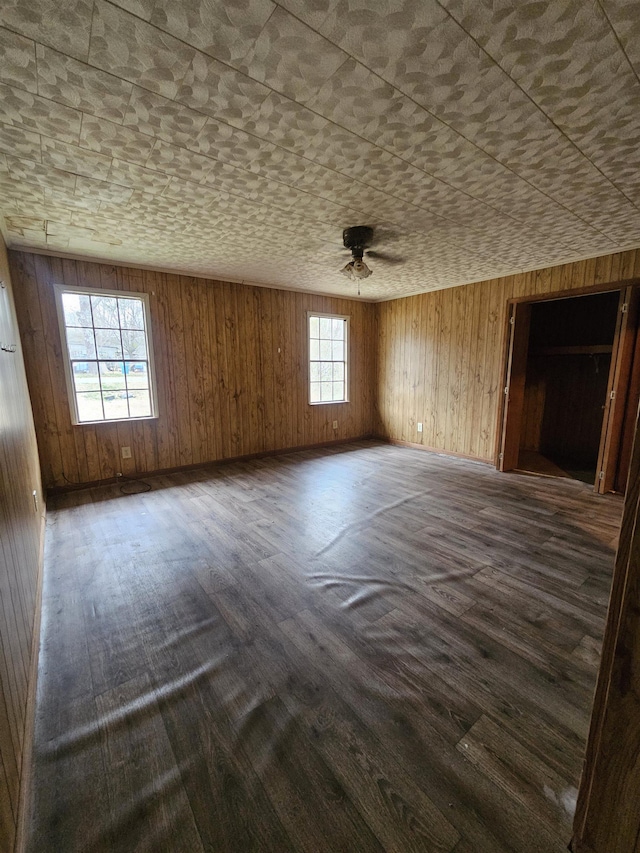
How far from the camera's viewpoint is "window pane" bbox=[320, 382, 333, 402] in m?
5.75

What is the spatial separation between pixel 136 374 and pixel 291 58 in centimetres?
354

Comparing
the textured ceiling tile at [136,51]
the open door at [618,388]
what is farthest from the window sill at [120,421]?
the open door at [618,388]

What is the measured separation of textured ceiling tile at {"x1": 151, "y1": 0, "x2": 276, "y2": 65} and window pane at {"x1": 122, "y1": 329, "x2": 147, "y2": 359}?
10.7ft

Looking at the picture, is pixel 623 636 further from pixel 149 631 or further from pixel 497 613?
pixel 149 631

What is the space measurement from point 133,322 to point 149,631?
3.42 m

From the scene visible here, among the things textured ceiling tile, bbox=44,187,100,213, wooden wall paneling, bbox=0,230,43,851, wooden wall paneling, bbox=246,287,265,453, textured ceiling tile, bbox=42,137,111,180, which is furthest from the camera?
wooden wall paneling, bbox=246,287,265,453

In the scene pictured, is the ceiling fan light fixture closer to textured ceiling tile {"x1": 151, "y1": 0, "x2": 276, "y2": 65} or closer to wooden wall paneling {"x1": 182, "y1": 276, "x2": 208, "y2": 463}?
textured ceiling tile {"x1": 151, "y1": 0, "x2": 276, "y2": 65}

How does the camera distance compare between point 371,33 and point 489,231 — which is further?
point 489,231

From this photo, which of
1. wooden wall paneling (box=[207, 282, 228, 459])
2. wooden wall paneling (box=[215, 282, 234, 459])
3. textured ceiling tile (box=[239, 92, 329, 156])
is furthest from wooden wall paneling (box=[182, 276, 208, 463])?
textured ceiling tile (box=[239, 92, 329, 156])

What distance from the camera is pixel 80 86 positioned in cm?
142

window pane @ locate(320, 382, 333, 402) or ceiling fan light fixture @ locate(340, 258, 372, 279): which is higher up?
ceiling fan light fixture @ locate(340, 258, 372, 279)

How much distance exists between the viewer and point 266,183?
2.17 m

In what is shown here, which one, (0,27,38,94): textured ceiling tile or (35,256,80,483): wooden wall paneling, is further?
(35,256,80,483): wooden wall paneling

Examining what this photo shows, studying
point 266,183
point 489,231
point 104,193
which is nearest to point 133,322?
point 104,193
